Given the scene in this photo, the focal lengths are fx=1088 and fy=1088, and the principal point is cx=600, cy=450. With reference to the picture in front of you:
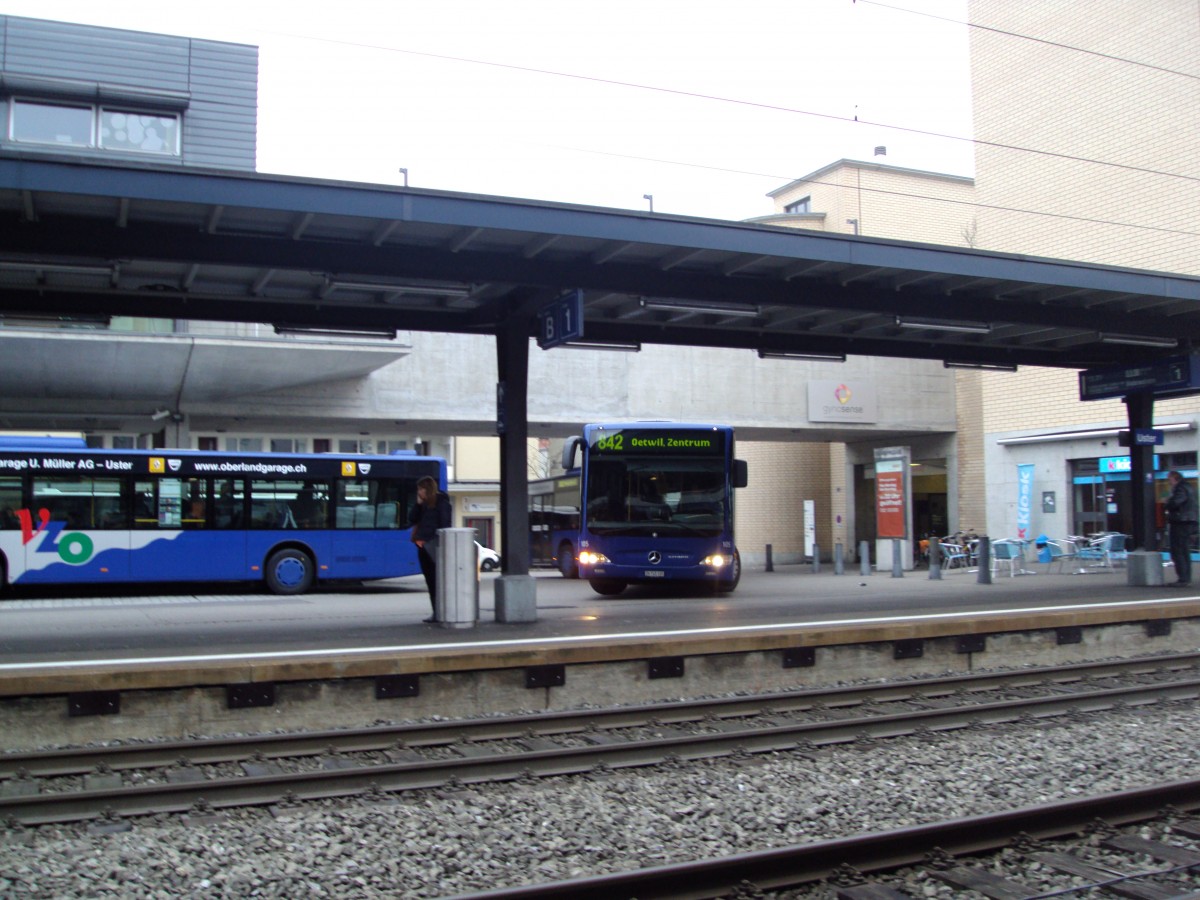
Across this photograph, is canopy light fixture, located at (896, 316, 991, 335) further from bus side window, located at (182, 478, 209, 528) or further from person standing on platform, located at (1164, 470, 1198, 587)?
bus side window, located at (182, 478, 209, 528)

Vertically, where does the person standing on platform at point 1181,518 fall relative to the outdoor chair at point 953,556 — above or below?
above

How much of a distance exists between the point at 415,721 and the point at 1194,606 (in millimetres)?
10142

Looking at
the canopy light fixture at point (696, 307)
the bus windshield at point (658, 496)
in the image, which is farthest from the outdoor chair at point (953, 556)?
the canopy light fixture at point (696, 307)

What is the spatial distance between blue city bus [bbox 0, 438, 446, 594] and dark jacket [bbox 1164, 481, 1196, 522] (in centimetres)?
1315

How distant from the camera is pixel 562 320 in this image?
1217 centimetres

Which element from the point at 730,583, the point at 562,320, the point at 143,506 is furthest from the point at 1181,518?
the point at 143,506

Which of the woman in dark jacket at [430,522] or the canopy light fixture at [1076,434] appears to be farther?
the canopy light fixture at [1076,434]

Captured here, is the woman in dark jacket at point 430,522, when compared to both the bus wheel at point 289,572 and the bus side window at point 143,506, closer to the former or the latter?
the bus wheel at point 289,572

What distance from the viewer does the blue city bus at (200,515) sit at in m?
19.3

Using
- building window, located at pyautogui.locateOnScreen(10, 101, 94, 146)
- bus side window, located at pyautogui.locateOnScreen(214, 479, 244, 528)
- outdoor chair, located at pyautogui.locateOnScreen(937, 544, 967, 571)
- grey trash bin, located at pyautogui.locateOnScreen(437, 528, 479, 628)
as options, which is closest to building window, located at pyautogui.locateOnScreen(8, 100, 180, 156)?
building window, located at pyautogui.locateOnScreen(10, 101, 94, 146)

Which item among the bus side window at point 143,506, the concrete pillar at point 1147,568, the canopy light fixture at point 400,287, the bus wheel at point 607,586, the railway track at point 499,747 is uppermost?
the canopy light fixture at point 400,287

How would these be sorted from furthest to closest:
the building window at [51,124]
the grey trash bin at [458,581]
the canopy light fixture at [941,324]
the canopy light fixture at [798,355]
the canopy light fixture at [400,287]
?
the building window at [51,124] → the canopy light fixture at [798,355] → the canopy light fixture at [941,324] → the grey trash bin at [458,581] → the canopy light fixture at [400,287]

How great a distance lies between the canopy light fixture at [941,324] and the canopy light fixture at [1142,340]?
2198 millimetres

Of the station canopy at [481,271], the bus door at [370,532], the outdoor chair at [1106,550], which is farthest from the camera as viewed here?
the outdoor chair at [1106,550]
